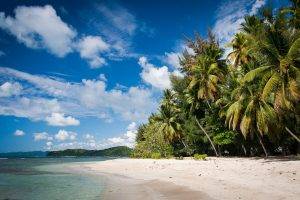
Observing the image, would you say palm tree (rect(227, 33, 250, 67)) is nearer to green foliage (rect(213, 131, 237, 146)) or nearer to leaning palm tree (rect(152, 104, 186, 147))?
green foliage (rect(213, 131, 237, 146))

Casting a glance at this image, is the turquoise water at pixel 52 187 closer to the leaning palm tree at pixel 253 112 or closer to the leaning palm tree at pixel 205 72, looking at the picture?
the leaning palm tree at pixel 253 112

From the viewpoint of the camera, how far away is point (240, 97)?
2961 cm

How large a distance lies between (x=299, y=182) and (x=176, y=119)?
38.0 meters

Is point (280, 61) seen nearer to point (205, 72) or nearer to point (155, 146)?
point (205, 72)

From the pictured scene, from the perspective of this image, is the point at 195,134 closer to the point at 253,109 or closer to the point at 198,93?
the point at 198,93

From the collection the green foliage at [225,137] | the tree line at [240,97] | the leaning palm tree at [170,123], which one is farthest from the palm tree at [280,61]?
the leaning palm tree at [170,123]

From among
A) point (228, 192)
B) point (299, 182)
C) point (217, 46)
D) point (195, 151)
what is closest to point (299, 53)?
point (299, 182)

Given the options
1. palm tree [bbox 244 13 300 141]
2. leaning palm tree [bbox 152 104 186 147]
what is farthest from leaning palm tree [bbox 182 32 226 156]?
palm tree [bbox 244 13 300 141]

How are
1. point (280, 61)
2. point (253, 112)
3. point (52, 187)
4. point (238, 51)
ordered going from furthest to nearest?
point (238, 51) < point (253, 112) < point (280, 61) < point (52, 187)

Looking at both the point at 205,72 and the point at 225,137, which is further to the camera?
the point at 205,72

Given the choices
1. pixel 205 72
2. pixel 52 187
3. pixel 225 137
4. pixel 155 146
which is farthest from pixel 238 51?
Answer: pixel 52 187

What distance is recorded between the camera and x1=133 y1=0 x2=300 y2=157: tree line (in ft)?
68.6

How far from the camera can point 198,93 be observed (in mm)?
39562

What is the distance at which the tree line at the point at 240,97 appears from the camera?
68.6ft
